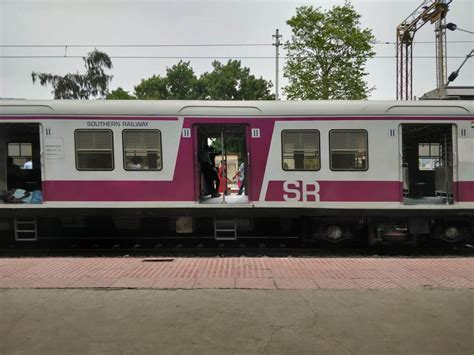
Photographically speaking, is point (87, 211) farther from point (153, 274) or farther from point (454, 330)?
point (454, 330)

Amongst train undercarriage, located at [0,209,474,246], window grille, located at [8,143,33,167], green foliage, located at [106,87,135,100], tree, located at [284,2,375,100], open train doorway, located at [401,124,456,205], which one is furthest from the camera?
green foliage, located at [106,87,135,100]

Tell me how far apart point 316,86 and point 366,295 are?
17355mm

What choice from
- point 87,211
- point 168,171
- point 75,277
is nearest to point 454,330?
point 75,277

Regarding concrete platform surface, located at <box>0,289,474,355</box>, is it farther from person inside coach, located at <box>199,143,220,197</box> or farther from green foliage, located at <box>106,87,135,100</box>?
green foliage, located at <box>106,87,135,100</box>

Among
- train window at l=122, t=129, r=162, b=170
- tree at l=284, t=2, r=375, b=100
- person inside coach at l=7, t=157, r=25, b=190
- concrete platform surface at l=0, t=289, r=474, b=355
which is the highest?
tree at l=284, t=2, r=375, b=100

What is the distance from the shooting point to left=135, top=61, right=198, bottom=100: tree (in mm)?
52312

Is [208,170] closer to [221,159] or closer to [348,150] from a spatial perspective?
[221,159]

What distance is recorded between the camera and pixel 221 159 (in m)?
10.7

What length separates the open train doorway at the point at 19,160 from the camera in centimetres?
1034

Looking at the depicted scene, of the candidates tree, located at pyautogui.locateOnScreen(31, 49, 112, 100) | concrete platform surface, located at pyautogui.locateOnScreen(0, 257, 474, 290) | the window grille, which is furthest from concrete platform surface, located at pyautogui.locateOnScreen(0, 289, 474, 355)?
tree, located at pyautogui.locateOnScreen(31, 49, 112, 100)

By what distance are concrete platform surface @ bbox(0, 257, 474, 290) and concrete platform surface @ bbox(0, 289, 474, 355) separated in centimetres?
33

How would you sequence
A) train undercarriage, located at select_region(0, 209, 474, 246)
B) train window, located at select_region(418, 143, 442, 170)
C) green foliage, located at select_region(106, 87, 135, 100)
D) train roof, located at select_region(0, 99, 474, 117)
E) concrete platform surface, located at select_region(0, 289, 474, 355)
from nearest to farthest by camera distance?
concrete platform surface, located at select_region(0, 289, 474, 355) → train roof, located at select_region(0, 99, 474, 117) → train undercarriage, located at select_region(0, 209, 474, 246) → train window, located at select_region(418, 143, 442, 170) → green foliage, located at select_region(106, 87, 135, 100)

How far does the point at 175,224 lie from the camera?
9.86 metres

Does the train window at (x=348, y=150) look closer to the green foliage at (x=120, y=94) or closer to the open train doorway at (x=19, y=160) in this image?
the open train doorway at (x=19, y=160)
